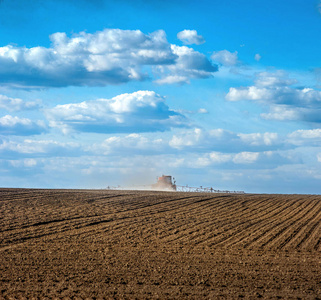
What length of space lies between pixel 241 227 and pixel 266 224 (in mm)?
2284

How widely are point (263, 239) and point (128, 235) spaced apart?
6.76 m

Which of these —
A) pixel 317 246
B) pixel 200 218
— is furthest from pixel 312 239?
pixel 200 218

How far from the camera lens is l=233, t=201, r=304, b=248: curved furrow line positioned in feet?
75.9

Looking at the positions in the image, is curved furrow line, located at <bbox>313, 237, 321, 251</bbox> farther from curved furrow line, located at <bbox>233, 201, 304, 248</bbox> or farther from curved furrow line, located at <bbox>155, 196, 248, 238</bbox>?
curved furrow line, located at <bbox>155, 196, 248, 238</bbox>

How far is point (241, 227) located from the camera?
89.7 feet

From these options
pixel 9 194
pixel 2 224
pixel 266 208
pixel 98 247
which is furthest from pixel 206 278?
pixel 9 194

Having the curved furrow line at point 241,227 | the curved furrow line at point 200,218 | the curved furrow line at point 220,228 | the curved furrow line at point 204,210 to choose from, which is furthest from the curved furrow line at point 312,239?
the curved furrow line at point 204,210

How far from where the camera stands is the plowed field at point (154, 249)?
1345cm

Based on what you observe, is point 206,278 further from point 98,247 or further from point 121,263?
point 98,247

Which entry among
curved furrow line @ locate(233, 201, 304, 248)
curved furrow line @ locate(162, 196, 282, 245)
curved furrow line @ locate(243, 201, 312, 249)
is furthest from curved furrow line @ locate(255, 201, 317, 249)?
curved furrow line @ locate(162, 196, 282, 245)

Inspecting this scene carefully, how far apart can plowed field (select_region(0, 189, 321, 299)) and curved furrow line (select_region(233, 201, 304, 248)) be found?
0.19 ft

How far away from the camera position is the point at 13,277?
1471 cm

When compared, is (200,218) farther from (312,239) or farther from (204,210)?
(312,239)

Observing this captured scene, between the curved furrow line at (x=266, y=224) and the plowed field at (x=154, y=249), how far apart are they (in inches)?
2.3
